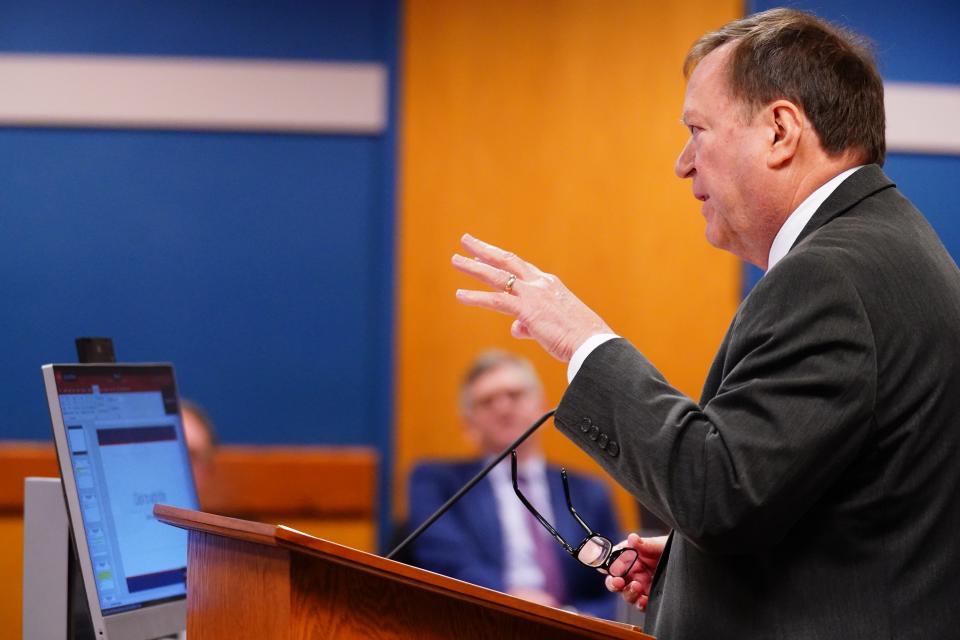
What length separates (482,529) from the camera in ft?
10.1

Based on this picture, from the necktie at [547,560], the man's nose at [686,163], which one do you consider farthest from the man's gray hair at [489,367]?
the man's nose at [686,163]

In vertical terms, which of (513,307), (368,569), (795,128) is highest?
(795,128)

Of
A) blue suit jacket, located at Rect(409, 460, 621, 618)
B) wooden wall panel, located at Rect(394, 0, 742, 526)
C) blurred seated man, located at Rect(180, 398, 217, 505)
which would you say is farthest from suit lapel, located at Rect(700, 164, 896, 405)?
wooden wall panel, located at Rect(394, 0, 742, 526)

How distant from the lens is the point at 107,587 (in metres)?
1.55

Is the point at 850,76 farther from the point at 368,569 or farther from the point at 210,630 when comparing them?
the point at 210,630

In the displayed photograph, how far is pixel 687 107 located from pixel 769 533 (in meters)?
0.57

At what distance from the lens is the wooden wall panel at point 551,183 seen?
12.4 feet

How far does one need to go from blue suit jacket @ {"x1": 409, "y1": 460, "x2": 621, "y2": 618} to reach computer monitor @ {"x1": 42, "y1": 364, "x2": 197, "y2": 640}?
4.24ft

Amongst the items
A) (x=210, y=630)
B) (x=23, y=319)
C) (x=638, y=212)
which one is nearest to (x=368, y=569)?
(x=210, y=630)

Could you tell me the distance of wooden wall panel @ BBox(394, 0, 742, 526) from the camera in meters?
3.79

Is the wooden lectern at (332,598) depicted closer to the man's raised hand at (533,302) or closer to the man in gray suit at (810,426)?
the man in gray suit at (810,426)

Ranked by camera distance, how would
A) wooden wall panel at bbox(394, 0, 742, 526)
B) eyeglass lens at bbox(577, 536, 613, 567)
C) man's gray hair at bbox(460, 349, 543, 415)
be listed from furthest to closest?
1. wooden wall panel at bbox(394, 0, 742, 526)
2. man's gray hair at bbox(460, 349, 543, 415)
3. eyeglass lens at bbox(577, 536, 613, 567)

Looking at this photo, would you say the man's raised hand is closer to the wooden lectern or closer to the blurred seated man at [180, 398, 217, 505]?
the wooden lectern

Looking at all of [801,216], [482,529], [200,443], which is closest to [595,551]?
[801,216]
